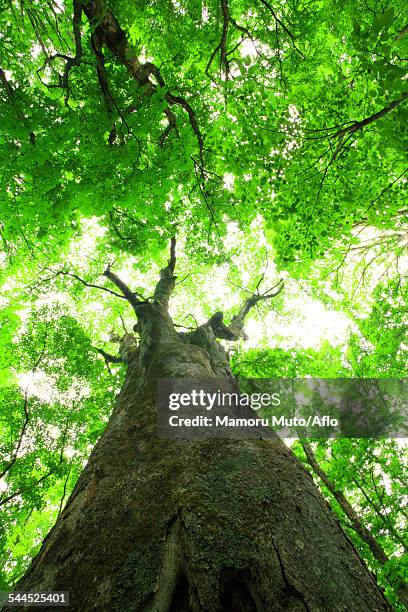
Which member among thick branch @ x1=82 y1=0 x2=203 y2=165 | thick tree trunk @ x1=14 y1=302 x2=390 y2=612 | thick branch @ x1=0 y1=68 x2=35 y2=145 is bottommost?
thick tree trunk @ x1=14 y1=302 x2=390 y2=612

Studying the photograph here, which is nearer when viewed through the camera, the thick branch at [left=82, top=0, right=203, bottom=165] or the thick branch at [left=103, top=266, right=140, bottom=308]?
the thick branch at [left=82, top=0, right=203, bottom=165]

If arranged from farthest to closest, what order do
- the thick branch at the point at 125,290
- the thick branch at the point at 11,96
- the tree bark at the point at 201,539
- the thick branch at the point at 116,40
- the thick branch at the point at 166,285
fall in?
the thick branch at the point at 166,285 → the thick branch at the point at 125,290 → the thick branch at the point at 116,40 → the thick branch at the point at 11,96 → the tree bark at the point at 201,539

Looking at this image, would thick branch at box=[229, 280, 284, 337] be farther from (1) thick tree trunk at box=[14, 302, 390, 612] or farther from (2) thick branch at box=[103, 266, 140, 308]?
(1) thick tree trunk at box=[14, 302, 390, 612]

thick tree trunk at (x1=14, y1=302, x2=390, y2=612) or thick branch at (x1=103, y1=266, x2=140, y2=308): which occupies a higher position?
thick branch at (x1=103, y1=266, x2=140, y2=308)

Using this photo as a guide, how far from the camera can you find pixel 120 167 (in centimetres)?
523

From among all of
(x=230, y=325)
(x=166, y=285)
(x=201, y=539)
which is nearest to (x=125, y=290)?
(x=166, y=285)

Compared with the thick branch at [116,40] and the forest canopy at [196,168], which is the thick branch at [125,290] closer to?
the forest canopy at [196,168]

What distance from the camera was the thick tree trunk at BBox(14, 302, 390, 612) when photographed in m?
1.65

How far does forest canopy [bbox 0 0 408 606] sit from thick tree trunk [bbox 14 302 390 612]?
298 cm

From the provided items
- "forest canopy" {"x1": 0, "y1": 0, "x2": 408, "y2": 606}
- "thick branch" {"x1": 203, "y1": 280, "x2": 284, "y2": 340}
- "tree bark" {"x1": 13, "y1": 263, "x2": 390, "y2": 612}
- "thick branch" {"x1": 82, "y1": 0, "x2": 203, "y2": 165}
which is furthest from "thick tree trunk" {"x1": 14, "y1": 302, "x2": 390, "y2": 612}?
"thick branch" {"x1": 203, "y1": 280, "x2": 284, "y2": 340}

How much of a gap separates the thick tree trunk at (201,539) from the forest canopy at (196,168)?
9.77ft

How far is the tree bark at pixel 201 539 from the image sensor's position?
1.65 metres

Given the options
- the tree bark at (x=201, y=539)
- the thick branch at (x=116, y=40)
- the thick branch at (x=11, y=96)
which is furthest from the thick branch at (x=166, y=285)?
the tree bark at (x=201, y=539)

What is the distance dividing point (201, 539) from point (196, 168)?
6.95 m
